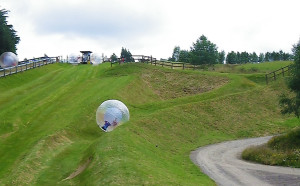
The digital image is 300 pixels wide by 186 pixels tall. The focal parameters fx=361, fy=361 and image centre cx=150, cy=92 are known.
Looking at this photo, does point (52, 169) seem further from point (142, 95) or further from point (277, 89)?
point (277, 89)

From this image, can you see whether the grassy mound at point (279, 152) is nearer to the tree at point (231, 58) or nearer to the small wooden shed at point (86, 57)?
the small wooden shed at point (86, 57)

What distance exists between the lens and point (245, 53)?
643ft

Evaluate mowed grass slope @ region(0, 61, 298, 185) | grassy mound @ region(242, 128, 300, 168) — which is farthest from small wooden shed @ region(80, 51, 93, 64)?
grassy mound @ region(242, 128, 300, 168)

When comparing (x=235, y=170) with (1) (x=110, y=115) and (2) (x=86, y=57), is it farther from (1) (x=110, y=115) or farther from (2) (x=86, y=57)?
(2) (x=86, y=57)

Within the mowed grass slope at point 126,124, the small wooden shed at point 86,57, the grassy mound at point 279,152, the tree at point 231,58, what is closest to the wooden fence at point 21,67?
the mowed grass slope at point 126,124

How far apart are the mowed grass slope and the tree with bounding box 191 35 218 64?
38.7 metres

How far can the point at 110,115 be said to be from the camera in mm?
31016

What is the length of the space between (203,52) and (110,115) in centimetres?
7697

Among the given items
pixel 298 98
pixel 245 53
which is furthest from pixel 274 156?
pixel 245 53

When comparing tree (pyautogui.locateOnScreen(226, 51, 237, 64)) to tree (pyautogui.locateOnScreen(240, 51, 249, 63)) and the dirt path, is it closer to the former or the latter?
tree (pyautogui.locateOnScreen(240, 51, 249, 63))

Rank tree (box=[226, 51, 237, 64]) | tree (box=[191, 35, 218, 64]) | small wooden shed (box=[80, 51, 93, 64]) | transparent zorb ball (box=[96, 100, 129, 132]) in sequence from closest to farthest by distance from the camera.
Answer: transparent zorb ball (box=[96, 100, 129, 132]) → small wooden shed (box=[80, 51, 93, 64]) → tree (box=[191, 35, 218, 64]) → tree (box=[226, 51, 237, 64])

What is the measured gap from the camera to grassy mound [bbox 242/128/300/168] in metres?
28.5

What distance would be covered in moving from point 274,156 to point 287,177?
585 centimetres

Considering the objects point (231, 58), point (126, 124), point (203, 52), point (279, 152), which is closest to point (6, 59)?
point (126, 124)
